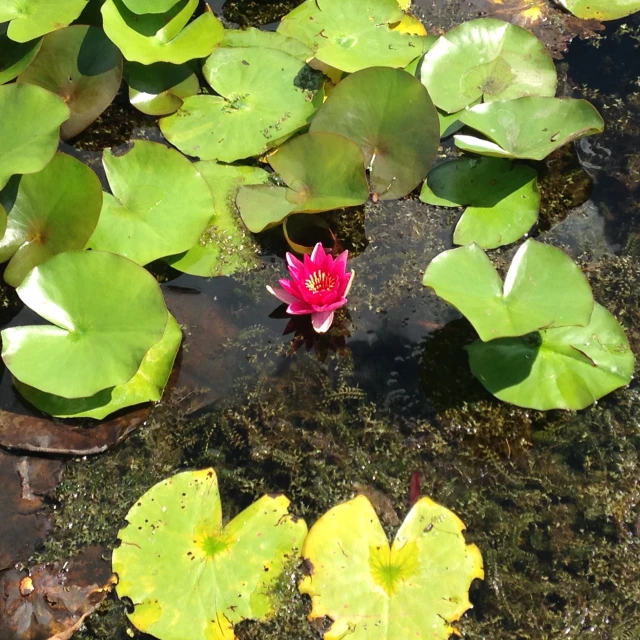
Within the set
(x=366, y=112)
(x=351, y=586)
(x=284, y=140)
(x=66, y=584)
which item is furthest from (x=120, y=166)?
(x=351, y=586)

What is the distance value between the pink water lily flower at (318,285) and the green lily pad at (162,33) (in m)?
1.20

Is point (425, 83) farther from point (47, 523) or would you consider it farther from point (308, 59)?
point (47, 523)

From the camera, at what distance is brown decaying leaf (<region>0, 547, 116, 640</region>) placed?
6.61 feet

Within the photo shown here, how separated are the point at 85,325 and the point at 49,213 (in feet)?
1.93

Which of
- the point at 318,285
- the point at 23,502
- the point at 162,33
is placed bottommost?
the point at 23,502

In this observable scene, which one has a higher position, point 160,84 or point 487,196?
point 160,84

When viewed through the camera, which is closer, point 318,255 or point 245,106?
point 318,255

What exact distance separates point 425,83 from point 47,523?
246cm

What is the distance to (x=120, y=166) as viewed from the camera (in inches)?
104

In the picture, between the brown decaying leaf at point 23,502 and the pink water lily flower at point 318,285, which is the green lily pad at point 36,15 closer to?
the pink water lily flower at point 318,285

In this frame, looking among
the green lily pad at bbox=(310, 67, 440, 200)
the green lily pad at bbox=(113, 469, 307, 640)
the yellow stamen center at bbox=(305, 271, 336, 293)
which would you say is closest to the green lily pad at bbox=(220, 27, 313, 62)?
the green lily pad at bbox=(310, 67, 440, 200)

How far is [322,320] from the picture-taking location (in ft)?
7.97

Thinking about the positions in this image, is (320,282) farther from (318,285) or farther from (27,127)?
(27,127)

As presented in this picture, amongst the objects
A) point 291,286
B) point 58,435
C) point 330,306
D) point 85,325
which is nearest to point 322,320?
point 330,306
